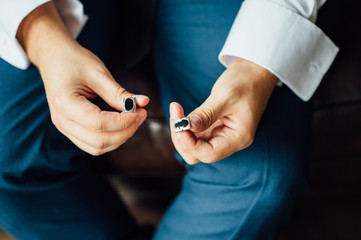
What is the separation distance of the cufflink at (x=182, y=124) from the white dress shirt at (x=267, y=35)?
0.16 meters

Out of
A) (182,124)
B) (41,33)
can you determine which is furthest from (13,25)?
(182,124)

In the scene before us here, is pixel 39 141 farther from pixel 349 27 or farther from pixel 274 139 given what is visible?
pixel 349 27

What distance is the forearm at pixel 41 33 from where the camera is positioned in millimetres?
418

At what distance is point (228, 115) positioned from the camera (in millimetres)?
401

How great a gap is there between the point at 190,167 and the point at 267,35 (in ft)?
0.83

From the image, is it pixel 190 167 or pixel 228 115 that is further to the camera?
pixel 190 167

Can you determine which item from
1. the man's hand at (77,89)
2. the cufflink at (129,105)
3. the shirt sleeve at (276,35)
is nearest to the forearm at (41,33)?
the man's hand at (77,89)

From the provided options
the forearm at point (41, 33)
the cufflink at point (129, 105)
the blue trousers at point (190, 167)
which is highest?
the forearm at point (41, 33)

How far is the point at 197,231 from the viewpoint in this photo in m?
0.50

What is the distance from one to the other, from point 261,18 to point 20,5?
35cm

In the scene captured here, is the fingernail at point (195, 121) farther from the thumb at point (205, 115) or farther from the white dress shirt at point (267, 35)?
the white dress shirt at point (267, 35)

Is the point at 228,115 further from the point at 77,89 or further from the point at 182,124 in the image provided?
the point at 77,89

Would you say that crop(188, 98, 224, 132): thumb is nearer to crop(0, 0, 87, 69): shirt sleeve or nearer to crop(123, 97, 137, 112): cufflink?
crop(123, 97, 137, 112): cufflink

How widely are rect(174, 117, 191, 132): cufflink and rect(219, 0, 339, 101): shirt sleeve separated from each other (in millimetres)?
159
